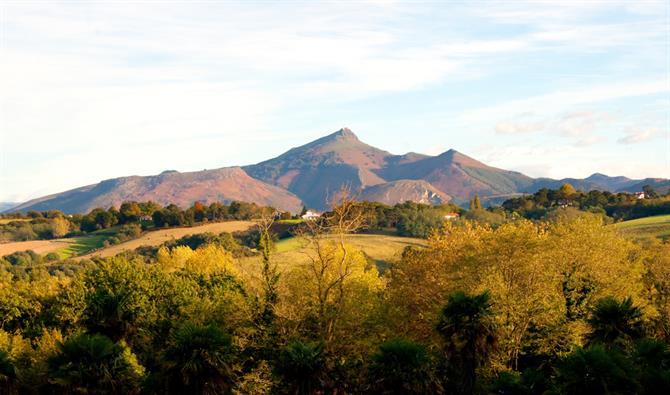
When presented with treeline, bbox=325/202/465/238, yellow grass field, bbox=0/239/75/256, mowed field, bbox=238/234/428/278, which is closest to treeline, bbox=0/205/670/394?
mowed field, bbox=238/234/428/278

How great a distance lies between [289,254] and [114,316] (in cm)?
8267

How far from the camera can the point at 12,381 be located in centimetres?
4003

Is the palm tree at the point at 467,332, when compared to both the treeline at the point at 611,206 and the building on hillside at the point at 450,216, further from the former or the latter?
the building on hillside at the point at 450,216

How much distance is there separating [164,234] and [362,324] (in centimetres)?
13101

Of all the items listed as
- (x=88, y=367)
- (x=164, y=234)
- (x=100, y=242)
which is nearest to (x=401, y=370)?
(x=88, y=367)

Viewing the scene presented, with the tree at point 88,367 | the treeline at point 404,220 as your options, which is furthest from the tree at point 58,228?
the tree at point 88,367

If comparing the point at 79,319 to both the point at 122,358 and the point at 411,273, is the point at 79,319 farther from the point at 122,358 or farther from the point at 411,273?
the point at 411,273

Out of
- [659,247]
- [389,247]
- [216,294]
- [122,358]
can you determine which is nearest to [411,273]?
[216,294]

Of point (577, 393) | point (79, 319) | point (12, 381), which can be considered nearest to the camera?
point (577, 393)

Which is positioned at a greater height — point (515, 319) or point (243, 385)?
point (515, 319)

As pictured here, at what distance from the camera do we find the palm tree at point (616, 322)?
37.9 metres

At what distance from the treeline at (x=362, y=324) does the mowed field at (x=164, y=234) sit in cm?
9059

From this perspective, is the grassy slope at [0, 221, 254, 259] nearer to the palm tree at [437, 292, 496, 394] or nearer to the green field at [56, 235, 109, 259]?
the green field at [56, 235, 109, 259]

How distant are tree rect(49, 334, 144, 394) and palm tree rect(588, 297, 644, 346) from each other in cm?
2775
